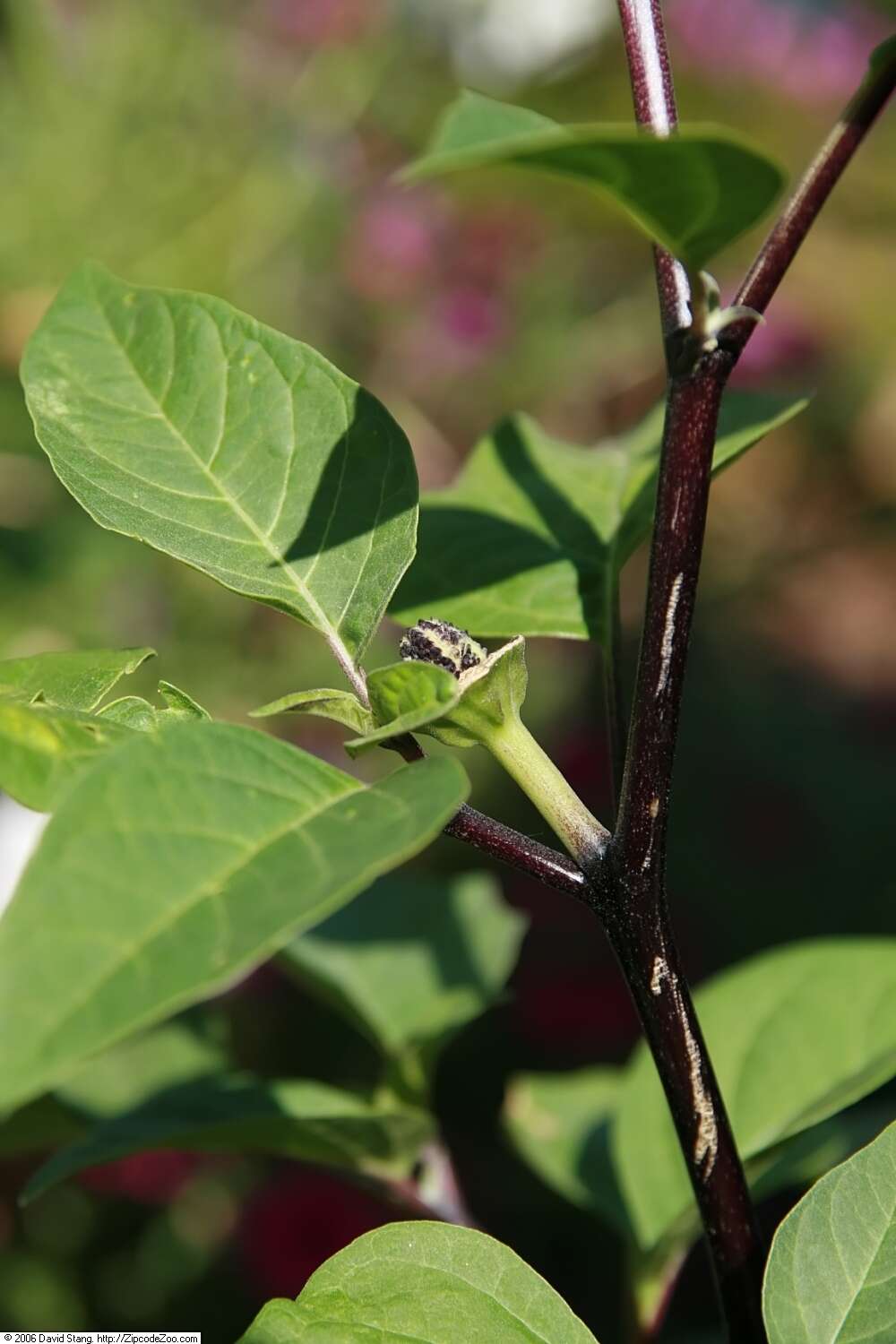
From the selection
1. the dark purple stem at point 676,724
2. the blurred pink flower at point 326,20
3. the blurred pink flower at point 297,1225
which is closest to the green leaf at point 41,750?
the dark purple stem at point 676,724

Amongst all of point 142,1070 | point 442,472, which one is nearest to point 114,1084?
point 142,1070

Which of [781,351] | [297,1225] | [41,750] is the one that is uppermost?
[41,750]

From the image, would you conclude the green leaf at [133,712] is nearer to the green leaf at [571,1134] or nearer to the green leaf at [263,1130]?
the green leaf at [263,1130]

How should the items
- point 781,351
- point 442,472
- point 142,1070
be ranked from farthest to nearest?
1. point 781,351
2. point 442,472
3. point 142,1070

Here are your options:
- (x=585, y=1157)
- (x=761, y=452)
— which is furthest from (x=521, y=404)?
(x=585, y=1157)

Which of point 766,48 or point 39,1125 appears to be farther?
point 766,48

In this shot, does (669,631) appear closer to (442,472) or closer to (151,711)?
(151,711)

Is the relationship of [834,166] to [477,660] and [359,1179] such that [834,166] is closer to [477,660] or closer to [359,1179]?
[477,660]

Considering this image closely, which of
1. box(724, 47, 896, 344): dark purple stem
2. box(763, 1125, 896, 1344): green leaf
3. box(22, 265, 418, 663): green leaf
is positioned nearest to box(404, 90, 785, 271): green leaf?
box(724, 47, 896, 344): dark purple stem
